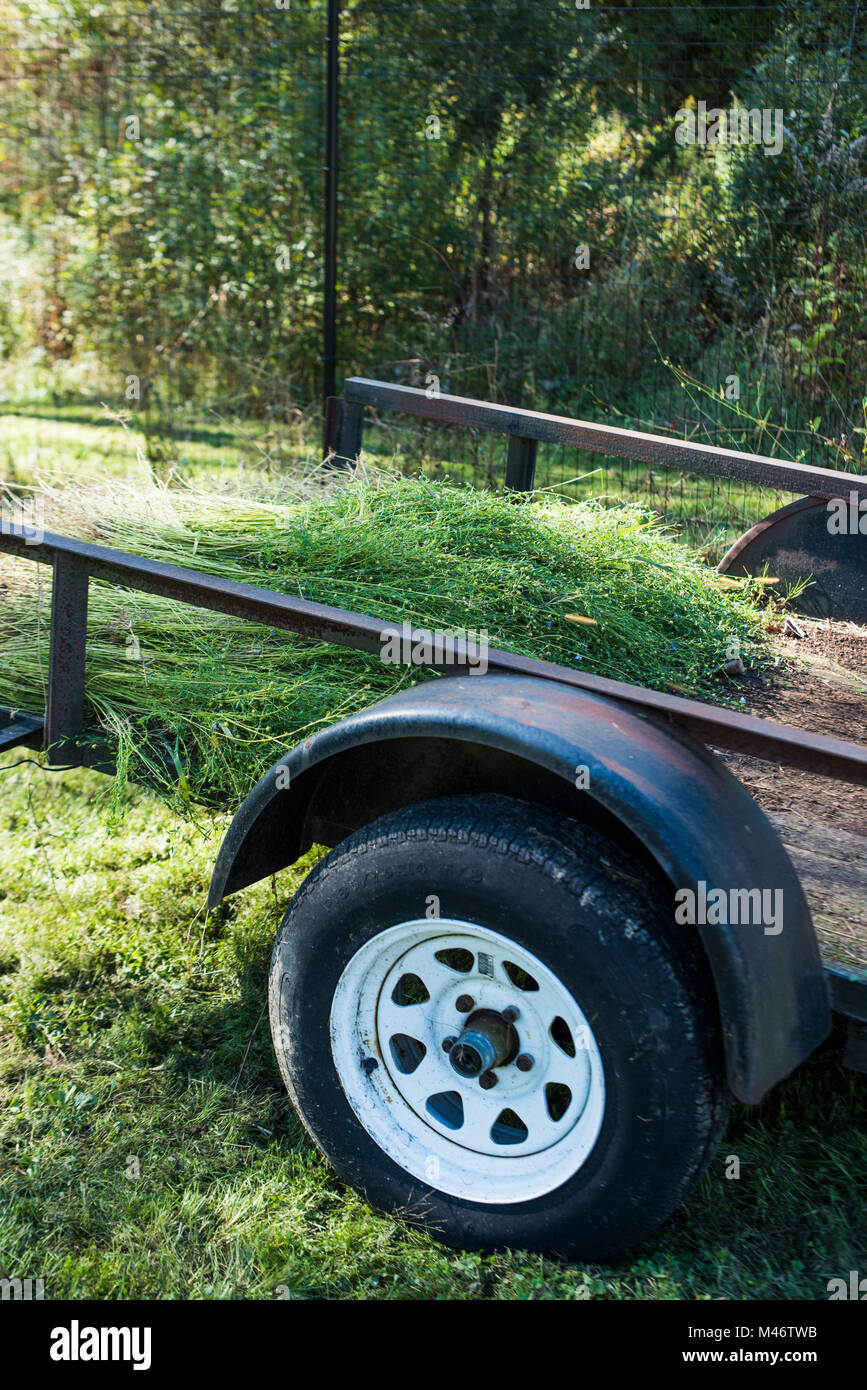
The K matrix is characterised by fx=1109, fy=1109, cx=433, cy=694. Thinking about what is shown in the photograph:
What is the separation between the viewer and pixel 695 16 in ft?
26.8

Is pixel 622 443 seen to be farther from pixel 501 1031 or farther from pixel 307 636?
pixel 501 1031

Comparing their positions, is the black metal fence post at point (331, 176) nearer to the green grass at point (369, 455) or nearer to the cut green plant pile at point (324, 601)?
the green grass at point (369, 455)

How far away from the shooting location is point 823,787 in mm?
2678

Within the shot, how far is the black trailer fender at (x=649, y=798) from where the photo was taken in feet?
5.73

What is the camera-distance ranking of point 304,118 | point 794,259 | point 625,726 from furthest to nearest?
point 304,118, point 794,259, point 625,726

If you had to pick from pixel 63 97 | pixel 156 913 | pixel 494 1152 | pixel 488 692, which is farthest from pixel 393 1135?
pixel 63 97

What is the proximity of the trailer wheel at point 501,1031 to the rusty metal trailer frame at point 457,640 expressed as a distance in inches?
9.9

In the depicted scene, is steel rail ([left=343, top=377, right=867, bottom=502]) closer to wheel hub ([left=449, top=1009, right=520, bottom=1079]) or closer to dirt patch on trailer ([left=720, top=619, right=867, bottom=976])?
dirt patch on trailer ([left=720, top=619, right=867, bottom=976])

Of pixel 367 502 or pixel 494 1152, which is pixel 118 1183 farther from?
pixel 367 502

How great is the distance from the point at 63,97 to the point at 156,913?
9888mm

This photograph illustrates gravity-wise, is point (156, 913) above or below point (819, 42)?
below

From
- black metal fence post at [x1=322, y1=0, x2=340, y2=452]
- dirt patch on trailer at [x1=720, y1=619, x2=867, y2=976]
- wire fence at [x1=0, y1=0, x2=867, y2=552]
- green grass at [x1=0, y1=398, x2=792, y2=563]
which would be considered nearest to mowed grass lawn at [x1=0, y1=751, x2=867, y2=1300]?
dirt patch on trailer at [x1=720, y1=619, x2=867, y2=976]

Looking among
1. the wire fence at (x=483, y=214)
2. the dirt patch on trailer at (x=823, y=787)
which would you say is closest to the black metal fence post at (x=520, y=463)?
the dirt patch on trailer at (x=823, y=787)

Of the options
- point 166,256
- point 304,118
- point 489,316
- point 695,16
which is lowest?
point 489,316
